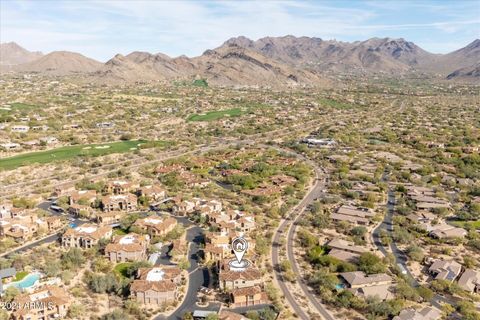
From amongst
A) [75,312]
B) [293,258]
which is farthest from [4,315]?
[293,258]

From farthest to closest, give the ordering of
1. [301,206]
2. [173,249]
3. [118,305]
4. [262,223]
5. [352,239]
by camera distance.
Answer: [301,206] < [262,223] < [352,239] < [173,249] < [118,305]

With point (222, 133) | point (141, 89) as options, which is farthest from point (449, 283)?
point (141, 89)

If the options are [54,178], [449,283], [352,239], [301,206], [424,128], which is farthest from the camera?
[424,128]

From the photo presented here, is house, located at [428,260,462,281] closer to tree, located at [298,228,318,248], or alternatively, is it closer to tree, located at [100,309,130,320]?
tree, located at [298,228,318,248]

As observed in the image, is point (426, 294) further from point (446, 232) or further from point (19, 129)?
point (19, 129)

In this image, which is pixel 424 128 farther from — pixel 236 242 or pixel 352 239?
pixel 236 242

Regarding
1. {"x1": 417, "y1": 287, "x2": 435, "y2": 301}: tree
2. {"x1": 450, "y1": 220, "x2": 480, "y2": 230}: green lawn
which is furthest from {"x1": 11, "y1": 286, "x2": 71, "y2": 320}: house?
{"x1": 450, "y1": 220, "x2": 480, "y2": 230}: green lawn

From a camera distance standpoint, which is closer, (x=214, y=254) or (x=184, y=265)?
(x=184, y=265)
